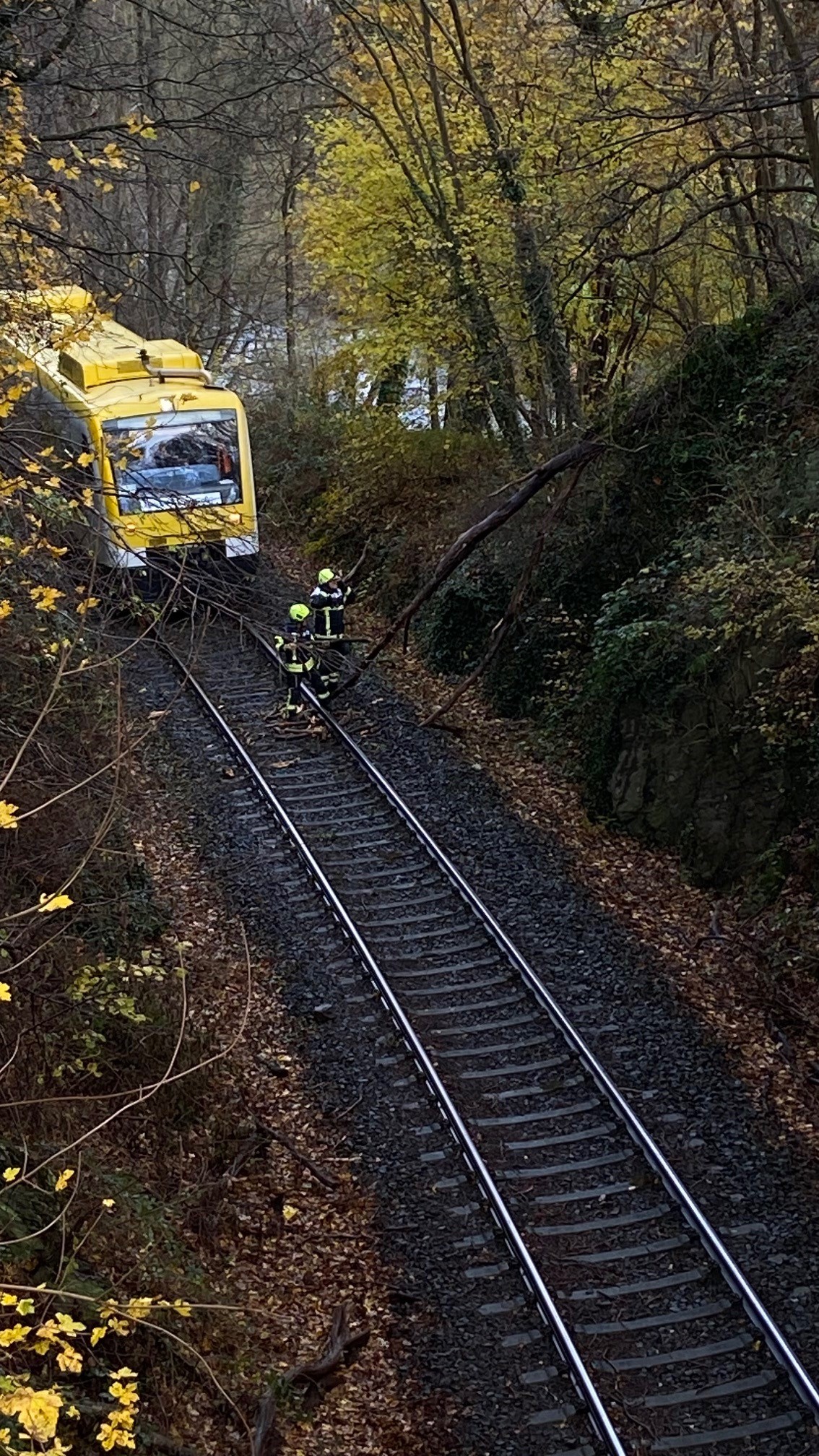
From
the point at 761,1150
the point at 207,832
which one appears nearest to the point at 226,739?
the point at 207,832

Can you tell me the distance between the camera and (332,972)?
33.4 ft

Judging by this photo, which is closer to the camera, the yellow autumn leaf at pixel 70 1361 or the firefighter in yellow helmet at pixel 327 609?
the yellow autumn leaf at pixel 70 1361

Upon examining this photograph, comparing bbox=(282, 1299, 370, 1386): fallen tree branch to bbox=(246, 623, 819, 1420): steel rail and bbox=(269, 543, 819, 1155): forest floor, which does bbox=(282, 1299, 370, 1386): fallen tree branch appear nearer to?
bbox=(246, 623, 819, 1420): steel rail

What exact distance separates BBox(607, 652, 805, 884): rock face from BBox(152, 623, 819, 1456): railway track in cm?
229

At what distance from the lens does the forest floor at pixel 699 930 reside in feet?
29.5

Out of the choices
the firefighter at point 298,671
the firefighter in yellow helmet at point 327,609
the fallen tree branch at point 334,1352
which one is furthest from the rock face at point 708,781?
the fallen tree branch at point 334,1352

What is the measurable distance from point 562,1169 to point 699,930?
3554 mm

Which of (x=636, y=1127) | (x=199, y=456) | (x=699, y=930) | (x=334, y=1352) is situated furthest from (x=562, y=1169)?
(x=199, y=456)

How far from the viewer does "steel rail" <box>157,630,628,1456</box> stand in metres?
6.03

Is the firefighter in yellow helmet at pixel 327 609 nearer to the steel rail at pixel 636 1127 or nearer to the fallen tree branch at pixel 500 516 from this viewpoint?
the fallen tree branch at pixel 500 516

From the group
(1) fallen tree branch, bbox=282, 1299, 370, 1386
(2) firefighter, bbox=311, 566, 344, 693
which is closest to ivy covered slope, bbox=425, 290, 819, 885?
(2) firefighter, bbox=311, 566, 344, 693

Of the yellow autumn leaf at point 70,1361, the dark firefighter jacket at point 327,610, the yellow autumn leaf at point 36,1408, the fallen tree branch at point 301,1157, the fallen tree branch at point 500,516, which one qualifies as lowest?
the fallen tree branch at point 301,1157

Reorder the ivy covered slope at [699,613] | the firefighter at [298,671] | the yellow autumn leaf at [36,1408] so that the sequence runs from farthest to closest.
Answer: the firefighter at [298,671], the ivy covered slope at [699,613], the yellow autumn leaf at [36,1408]

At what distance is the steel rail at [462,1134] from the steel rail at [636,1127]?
40.6 inches
